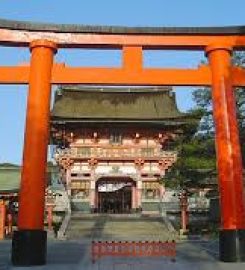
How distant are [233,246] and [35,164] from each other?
16.8ft

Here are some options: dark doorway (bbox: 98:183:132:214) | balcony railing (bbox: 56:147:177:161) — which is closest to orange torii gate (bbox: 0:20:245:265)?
balcony railing (bbox: 56:147:177:161)

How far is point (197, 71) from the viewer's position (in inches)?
497

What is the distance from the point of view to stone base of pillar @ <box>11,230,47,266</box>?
10750mm

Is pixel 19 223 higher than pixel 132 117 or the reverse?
the reverse

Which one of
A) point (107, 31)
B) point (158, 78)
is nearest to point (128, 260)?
point (158, 78)

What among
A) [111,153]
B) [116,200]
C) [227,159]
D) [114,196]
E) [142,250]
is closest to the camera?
[227,159]

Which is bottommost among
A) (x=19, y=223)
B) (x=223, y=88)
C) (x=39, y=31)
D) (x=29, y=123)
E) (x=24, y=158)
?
(x=19, y=223)

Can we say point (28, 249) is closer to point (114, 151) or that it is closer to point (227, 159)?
point (227, 159)

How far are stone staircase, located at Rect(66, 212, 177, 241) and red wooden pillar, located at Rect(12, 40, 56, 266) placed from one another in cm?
1231

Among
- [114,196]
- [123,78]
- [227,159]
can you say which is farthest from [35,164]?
[114,196]

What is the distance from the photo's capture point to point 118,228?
89.4 feet

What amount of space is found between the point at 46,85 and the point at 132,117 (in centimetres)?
2418

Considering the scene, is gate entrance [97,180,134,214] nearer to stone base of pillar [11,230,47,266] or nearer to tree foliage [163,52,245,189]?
tree foliage [163,52,245,189]

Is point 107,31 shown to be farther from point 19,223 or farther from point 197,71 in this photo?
point 19,223
